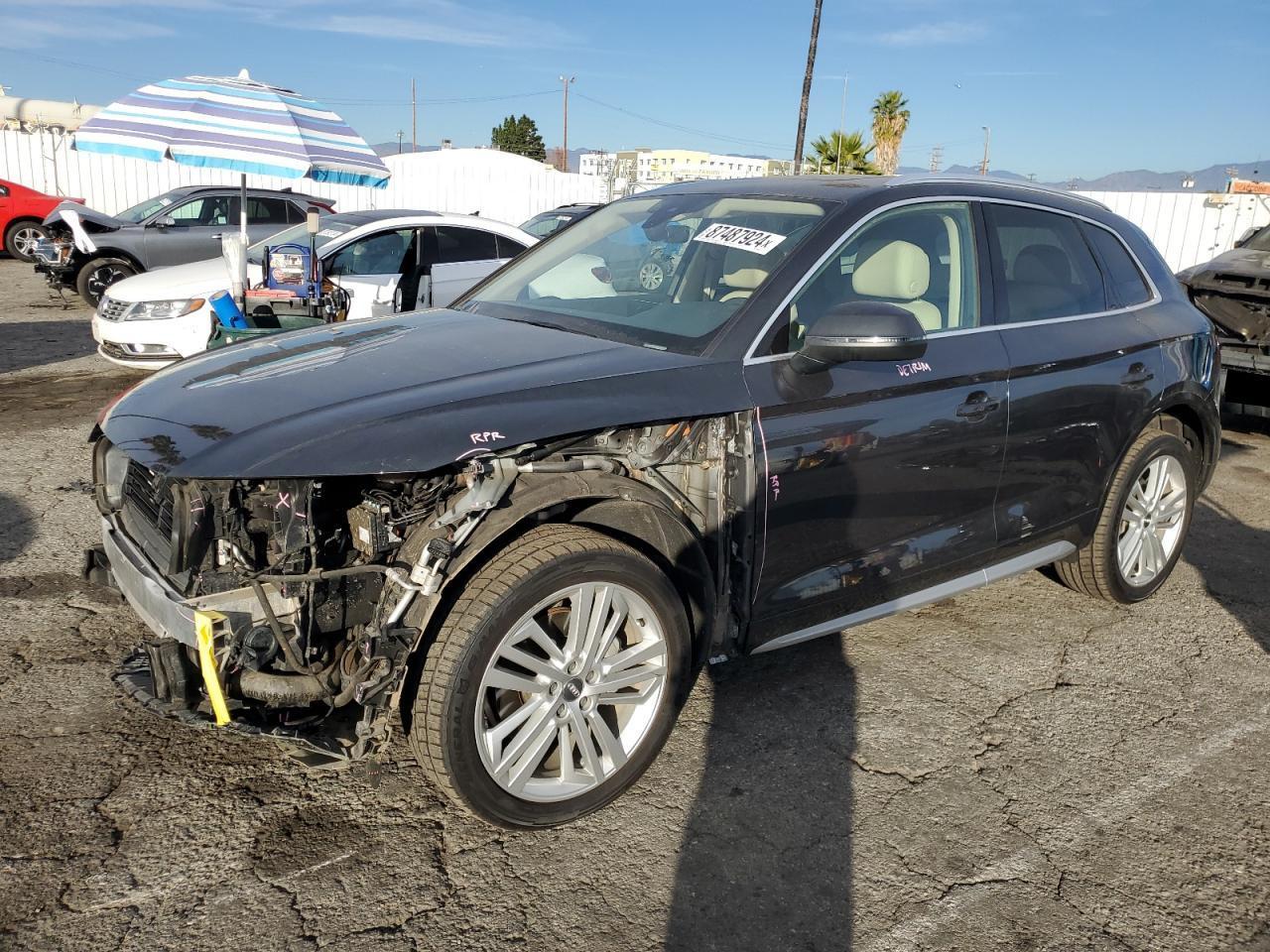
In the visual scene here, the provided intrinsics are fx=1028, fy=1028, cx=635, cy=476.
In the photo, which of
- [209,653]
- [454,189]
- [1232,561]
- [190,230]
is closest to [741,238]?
[209,653]

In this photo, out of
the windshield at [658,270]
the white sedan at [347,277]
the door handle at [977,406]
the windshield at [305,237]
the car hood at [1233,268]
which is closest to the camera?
the windshield at [658,270]

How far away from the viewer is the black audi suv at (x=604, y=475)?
2.68 m

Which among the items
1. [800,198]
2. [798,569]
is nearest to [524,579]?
[798,569]

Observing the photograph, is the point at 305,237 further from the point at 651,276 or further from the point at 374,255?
the point at 651,276

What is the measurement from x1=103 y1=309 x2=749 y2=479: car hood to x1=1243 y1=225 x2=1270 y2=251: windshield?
8.10m

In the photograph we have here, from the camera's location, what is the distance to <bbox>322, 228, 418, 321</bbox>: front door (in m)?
8.51

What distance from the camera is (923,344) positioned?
126 inches

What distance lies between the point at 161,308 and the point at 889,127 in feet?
101

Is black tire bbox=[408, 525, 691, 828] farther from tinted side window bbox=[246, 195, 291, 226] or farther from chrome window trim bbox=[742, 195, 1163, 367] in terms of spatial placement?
tinted side window bbox=[246, 195, 291, 226]

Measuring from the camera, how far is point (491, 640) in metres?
2.69

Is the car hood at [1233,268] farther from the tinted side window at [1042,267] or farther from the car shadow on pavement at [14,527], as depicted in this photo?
the car shadow on pavement at [14,527]

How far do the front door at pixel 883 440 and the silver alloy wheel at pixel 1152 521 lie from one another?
1.14 meters

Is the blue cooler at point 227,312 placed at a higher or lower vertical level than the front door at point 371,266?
lower

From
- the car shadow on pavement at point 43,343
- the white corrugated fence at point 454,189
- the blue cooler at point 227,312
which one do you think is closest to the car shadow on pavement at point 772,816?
the blue cooler at point 227,312
